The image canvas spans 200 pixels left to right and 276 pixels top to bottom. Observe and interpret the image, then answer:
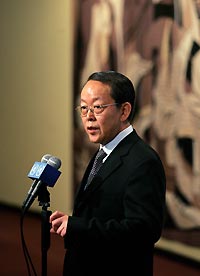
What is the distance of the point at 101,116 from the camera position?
1798mm

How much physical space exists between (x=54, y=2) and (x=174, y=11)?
181 cm

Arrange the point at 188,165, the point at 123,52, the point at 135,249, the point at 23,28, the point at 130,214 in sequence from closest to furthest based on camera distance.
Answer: the point at 130,214, the point at 135,249, the point at 188,165, the point at 123,52, the point at 23,28

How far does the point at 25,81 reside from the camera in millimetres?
6109

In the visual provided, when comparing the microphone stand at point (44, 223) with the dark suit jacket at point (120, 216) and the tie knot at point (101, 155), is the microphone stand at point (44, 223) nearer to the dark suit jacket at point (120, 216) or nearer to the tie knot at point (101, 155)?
the dark suit jacket at point (120, 216)

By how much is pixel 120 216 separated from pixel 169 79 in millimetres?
2554

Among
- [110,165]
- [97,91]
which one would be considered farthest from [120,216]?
[97,91]

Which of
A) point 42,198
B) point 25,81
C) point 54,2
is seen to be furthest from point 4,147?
point 42,198

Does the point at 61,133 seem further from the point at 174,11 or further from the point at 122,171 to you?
the point at 122,171

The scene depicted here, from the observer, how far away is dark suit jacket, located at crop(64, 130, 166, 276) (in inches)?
66.1

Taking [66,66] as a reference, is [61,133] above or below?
below

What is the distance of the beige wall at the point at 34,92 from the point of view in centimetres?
553

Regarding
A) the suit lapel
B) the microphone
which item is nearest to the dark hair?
the suit lapel

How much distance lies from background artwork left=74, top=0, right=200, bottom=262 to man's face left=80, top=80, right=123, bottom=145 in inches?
87.0

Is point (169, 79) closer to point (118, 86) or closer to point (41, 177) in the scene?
point (118, 86)
